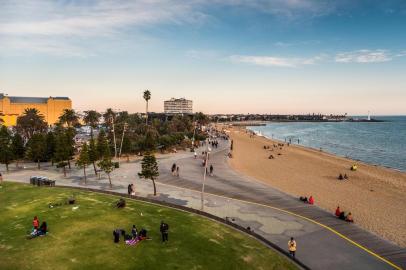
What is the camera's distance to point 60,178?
4466cm

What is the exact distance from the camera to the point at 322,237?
80.5ft

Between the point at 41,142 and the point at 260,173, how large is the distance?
127 ft

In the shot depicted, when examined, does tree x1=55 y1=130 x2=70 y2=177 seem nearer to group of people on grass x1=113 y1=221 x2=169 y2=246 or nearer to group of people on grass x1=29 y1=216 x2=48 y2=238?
group of people on grass x1=29 y1=216 x2=48 y2=238

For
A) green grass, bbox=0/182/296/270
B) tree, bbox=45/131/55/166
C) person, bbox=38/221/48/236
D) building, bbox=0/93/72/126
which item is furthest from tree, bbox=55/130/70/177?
building, bbox=0/93/72/126

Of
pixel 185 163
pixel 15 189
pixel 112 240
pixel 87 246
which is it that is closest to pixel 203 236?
pixel 112 240

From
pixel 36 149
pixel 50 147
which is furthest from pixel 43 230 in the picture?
pixel 50 147

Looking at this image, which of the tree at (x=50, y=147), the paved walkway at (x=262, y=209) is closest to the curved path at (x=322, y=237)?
the paved walkway at (x=262, y=209)

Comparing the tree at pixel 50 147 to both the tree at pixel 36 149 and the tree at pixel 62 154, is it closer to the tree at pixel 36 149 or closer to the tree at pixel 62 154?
the tree at pixel 36 149

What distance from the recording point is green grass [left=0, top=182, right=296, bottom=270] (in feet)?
59.5

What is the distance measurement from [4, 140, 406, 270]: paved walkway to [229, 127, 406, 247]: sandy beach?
3546mm

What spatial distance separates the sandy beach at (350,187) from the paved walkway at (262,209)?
355cm

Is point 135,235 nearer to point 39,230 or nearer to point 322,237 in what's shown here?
point 39,230

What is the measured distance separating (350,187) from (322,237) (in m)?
26.1

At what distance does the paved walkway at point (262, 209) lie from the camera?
70.6 ft
